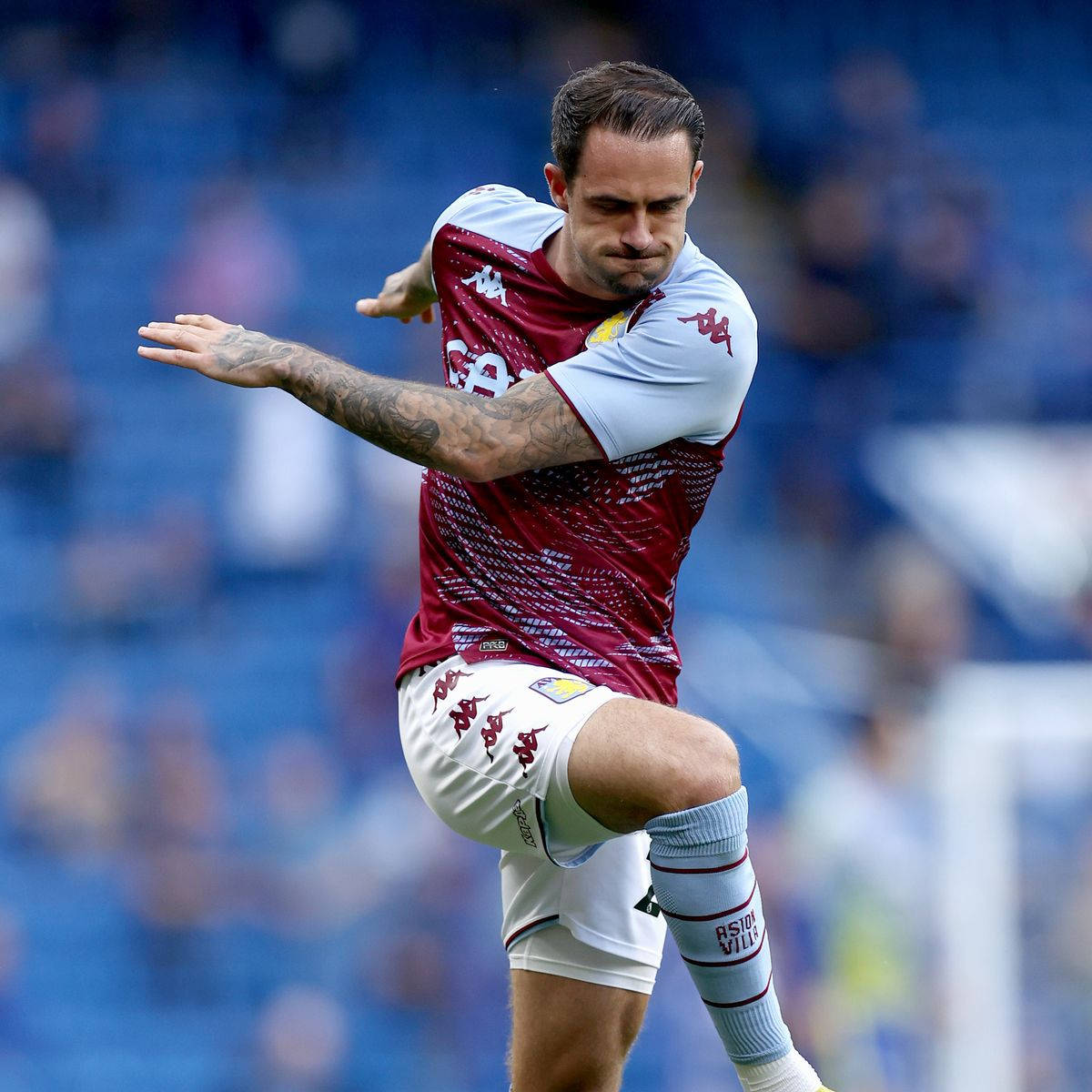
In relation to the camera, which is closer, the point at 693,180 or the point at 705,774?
the point at 705,774

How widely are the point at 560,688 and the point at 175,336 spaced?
1.05 meters

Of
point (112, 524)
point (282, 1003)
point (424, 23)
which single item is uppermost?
point (424, 23)

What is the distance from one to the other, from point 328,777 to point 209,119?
4358 mm

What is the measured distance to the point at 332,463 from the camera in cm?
949

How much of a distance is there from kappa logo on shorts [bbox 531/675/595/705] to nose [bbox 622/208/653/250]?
0.90 meters

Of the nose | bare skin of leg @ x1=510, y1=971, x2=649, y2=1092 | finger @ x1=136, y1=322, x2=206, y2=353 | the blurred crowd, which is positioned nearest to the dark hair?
the nose

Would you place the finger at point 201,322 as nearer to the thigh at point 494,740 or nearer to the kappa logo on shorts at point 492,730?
the thigh at point 494,740

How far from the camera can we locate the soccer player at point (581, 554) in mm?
3609

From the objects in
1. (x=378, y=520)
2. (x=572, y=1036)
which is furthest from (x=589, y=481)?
(x=378, y=520)

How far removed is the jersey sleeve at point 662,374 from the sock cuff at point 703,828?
2.50 ft

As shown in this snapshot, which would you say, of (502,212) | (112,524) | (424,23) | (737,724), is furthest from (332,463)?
(502,212)

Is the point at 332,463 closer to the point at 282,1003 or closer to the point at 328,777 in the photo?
the point at 328,777

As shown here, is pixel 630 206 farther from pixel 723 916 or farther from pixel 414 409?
pixel 723 916

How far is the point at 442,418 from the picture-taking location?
3721 mm
